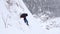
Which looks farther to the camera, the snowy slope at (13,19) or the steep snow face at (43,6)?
the steep snow face at (43,6)

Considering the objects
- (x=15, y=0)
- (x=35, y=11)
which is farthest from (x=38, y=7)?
(x=15, y=0)

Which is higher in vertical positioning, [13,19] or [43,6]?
[13,19]

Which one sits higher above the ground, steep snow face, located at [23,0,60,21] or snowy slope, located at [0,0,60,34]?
snowy slope, located at [0,0,60,34]

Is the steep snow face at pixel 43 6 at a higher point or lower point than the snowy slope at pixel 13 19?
lower

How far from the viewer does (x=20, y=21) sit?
8.95 m

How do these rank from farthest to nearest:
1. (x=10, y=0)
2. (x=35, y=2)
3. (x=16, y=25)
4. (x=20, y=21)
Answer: (x=35, y=2) → (x=10, y=0) → (x=20, y=21) → (x=16, y=25)

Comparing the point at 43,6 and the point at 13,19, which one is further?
the point at 43,6

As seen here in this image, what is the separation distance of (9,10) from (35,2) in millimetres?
31276

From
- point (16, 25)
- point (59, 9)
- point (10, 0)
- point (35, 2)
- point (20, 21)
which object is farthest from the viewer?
point (35, 2)

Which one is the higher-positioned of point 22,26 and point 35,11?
point 22,26

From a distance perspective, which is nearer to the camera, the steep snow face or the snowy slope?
the snowy slope

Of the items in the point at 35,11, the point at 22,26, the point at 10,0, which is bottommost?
the point at 35,11

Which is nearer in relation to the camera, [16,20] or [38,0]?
[16,20]

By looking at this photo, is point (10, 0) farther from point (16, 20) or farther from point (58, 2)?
point (58, 2)
